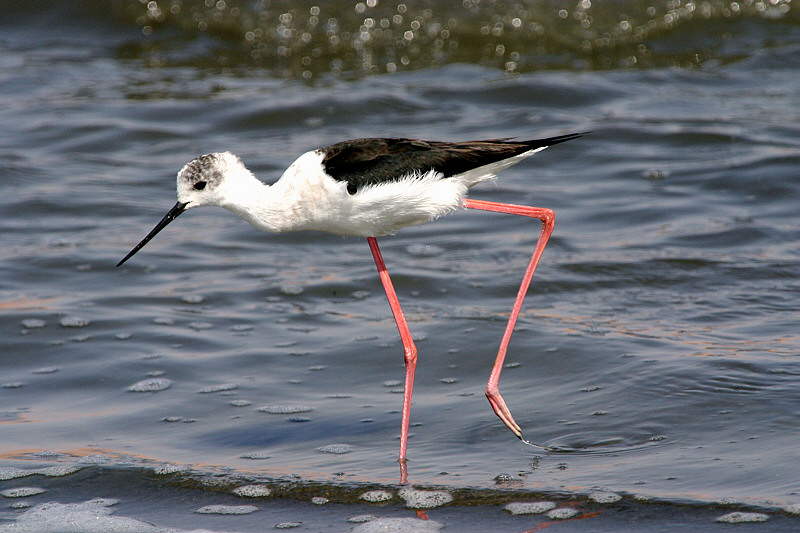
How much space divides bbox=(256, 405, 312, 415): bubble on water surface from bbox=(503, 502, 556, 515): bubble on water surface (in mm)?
1659

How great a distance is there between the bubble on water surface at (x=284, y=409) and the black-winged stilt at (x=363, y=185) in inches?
30.2

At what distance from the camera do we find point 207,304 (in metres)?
7.47

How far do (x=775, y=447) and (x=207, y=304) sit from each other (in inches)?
168

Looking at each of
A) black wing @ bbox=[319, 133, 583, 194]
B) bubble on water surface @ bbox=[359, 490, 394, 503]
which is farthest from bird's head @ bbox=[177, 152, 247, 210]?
bubble on water surface @ bbox=[359, 490, 394, 503]

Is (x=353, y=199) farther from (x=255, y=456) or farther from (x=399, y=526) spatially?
(x=399, y=526)

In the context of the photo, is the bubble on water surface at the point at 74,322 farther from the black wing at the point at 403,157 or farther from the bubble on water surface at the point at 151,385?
the black wing at the point at 403,157

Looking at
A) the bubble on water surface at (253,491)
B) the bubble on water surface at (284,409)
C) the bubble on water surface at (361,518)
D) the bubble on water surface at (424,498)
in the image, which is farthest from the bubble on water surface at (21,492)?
the bubble on water surface at (424,498)

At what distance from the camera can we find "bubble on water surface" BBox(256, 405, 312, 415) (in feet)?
18.7

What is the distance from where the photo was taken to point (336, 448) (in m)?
5.19

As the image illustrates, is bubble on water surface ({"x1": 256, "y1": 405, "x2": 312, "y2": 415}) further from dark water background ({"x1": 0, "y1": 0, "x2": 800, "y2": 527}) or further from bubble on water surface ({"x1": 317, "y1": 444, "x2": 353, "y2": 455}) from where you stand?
bubble on water surface ({"x1": 317, "y1": 444, "x2": 353, "y2": 455})

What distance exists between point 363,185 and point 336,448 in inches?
54.2

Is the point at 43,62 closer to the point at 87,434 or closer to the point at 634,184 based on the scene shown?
the point at 634,184

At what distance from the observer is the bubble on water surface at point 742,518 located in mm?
4129

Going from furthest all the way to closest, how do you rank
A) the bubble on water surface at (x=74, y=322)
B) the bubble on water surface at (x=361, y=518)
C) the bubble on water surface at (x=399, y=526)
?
the bubble on water surface at (x=74, y=322)
the bubble on water surface at (x=361, y=518)
the bubble on water surface at (x=399, y=526)
